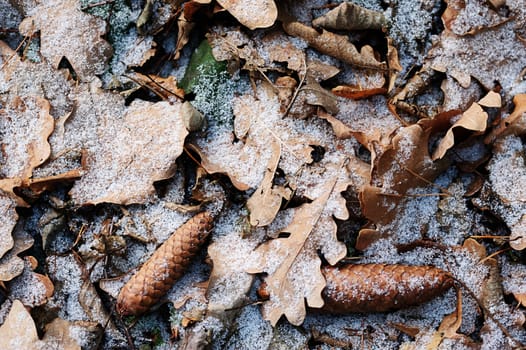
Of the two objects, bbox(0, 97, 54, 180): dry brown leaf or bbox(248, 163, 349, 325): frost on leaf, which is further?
bbox(0, 97, 54, 180): dry brown leaf

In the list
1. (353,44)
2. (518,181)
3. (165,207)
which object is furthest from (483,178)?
(165,207)

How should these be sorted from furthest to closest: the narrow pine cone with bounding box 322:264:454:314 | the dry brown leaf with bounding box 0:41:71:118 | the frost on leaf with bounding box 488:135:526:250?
→ the dry brown leaf with bounding box 0:41:71:118, the frost on leaf with bounding box 488:135:526:250, the narrow pine cone with bounding box 322:264:454:314

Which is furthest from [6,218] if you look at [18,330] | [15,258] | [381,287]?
[381,287]

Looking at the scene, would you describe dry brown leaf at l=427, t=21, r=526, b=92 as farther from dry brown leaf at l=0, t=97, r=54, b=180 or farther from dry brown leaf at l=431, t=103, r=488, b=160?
dry brown leaf at l=0, t=97, r=54, b=180

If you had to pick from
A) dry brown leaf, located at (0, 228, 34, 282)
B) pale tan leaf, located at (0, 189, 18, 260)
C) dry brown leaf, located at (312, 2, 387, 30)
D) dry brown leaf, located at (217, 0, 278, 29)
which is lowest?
dry brown leaf, located at (0, 228, 34, 282)

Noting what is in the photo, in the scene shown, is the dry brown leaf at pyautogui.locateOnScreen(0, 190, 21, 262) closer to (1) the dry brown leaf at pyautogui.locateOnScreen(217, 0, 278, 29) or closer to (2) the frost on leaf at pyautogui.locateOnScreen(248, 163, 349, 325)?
(2) the frost on leaf at pyautogui.locateOnScreen(248, 163, 349, 325)

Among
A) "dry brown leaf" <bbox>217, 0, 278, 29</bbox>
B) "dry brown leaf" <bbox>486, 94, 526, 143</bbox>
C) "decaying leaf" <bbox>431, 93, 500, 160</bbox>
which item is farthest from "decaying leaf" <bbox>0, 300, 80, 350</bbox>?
"dry brown leaf" <bbox>486, 94, 526, 143</bbox>

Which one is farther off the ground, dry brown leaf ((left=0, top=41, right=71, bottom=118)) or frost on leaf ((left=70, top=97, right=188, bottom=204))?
dry brown leaf ((left=0, top=41, right=71, bottom=118))

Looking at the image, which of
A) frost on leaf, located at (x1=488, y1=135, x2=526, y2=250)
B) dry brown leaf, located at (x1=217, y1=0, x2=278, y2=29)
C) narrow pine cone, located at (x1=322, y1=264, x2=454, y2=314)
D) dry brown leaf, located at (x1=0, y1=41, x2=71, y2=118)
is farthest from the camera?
dry brown leaf, located at (x1=0, y1=41, x2=71, y2=118)

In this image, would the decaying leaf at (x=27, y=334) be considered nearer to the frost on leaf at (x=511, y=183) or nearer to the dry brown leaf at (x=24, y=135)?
the dry brown leaf at (x=24, y=135)
